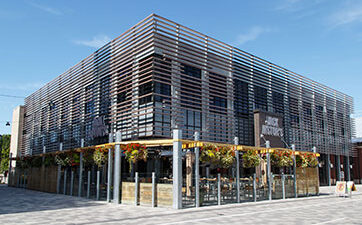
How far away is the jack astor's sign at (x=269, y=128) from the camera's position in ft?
99.9

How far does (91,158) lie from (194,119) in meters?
9.03

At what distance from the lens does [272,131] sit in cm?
3206

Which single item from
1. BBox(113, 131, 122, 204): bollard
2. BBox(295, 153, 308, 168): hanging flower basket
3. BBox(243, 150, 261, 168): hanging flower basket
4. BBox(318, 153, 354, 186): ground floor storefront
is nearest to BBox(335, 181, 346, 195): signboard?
BBox(295, 153, 308, 168): hanging flower basket

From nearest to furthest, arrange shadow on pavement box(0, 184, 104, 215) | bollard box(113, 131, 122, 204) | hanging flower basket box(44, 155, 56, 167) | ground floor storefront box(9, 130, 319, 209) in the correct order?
shadow on pavement box(0, 184, 104, 215) < ground floor storefront box(9, 130, 319, 209) < bollard box(113, 131, 122, 204) < hanging flower basket box(44, 155, 56, 167)

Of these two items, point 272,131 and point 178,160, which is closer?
point 178,160

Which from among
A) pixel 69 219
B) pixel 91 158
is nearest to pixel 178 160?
pixel 69 219

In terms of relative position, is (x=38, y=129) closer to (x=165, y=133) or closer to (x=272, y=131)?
(x=165, y=133)

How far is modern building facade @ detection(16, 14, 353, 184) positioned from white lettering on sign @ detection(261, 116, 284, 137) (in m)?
1.23

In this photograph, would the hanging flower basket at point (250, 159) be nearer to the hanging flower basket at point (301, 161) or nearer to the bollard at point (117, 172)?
the hanging flower basket at point (301, 161)

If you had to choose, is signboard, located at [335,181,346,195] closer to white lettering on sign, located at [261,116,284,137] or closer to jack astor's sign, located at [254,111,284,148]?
jack astor's sign, located at [254,111,284,148]

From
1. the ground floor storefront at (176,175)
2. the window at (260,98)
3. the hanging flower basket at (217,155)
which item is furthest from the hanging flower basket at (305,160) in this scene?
the window at (260,98)

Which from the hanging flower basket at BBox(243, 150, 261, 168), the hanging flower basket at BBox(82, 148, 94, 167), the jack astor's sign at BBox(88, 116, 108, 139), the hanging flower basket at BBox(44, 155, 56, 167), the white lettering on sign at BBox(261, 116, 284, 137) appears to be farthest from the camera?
the white lettering on sign at BBox(261, 116, 284, 137)

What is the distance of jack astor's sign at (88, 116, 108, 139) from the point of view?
27.0 m

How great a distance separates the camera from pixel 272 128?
1264 inches
